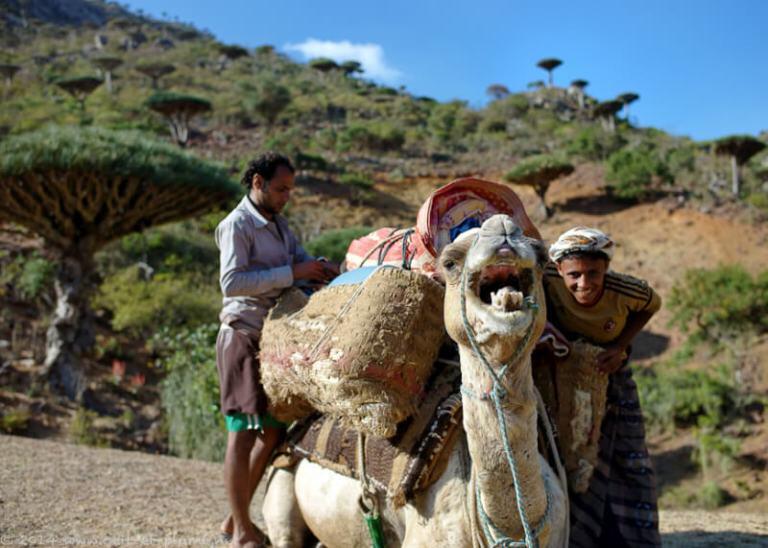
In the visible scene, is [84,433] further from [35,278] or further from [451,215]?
[451,215]

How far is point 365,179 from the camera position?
32438 millimetres

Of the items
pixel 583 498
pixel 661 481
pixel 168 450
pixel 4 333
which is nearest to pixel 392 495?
pixel 583 498

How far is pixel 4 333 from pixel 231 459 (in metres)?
14.6

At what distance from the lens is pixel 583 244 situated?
3391 mm

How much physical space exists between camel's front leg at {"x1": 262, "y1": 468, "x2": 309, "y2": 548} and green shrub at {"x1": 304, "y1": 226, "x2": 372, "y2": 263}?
16.2m

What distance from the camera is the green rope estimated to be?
220 centimetres

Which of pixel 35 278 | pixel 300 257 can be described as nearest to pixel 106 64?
pixel 35 278

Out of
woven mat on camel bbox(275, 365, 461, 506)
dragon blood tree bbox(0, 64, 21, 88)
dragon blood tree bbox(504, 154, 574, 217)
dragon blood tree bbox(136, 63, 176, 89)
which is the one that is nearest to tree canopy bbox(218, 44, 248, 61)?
dragon blood tree bbox(136, 63, 176, 89)

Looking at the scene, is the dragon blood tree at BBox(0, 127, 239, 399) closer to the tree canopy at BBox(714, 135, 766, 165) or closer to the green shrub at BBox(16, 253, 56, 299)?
the green shrub at BBox(16, 253, 56, 299)

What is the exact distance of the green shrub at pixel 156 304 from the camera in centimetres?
1661

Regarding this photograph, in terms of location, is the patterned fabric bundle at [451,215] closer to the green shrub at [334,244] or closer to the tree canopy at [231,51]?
the green shrub at [334,244]

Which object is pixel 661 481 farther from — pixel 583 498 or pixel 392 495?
pixel 392 495

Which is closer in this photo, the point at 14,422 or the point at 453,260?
the point at 453,260

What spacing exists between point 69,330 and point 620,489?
1244cm
